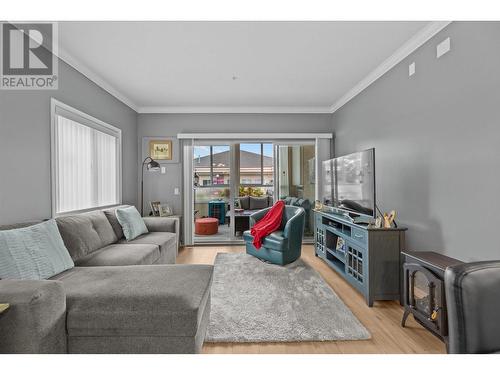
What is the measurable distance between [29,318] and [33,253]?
783mm

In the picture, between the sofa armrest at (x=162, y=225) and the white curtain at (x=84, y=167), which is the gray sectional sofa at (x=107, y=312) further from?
the sofa armrest at (x=162, y=225)

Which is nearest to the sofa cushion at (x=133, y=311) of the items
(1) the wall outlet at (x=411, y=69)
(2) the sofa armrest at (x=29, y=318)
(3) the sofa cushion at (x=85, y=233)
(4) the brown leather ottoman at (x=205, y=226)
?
(2) the sofa armrest at (x=29, y=318)

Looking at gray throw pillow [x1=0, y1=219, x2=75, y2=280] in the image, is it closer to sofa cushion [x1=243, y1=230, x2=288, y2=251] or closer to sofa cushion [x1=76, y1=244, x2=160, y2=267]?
sofa cushion [x1=76, y1=244, x2=160, y2=267]

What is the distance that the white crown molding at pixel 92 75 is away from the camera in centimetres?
292

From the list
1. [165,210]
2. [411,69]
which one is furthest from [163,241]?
[411,69]

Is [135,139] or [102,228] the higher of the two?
[135,139]

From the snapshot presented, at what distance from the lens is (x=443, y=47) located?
2.36 meters

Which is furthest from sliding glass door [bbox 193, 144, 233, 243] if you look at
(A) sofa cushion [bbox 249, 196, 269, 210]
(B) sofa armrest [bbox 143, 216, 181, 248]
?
(B) sofa armrest [bbox 143, 216, 181, 248]

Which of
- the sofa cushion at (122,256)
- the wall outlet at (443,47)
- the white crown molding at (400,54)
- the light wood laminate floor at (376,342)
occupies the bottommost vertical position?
the light wood laminate floor at (376,342)

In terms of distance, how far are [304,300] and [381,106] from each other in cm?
249

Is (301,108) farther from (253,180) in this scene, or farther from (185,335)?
(185,335)

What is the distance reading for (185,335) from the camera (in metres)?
1.58

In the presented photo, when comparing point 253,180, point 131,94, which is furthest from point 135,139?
point 253,180

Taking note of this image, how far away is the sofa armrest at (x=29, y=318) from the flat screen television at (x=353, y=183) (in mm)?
2771
